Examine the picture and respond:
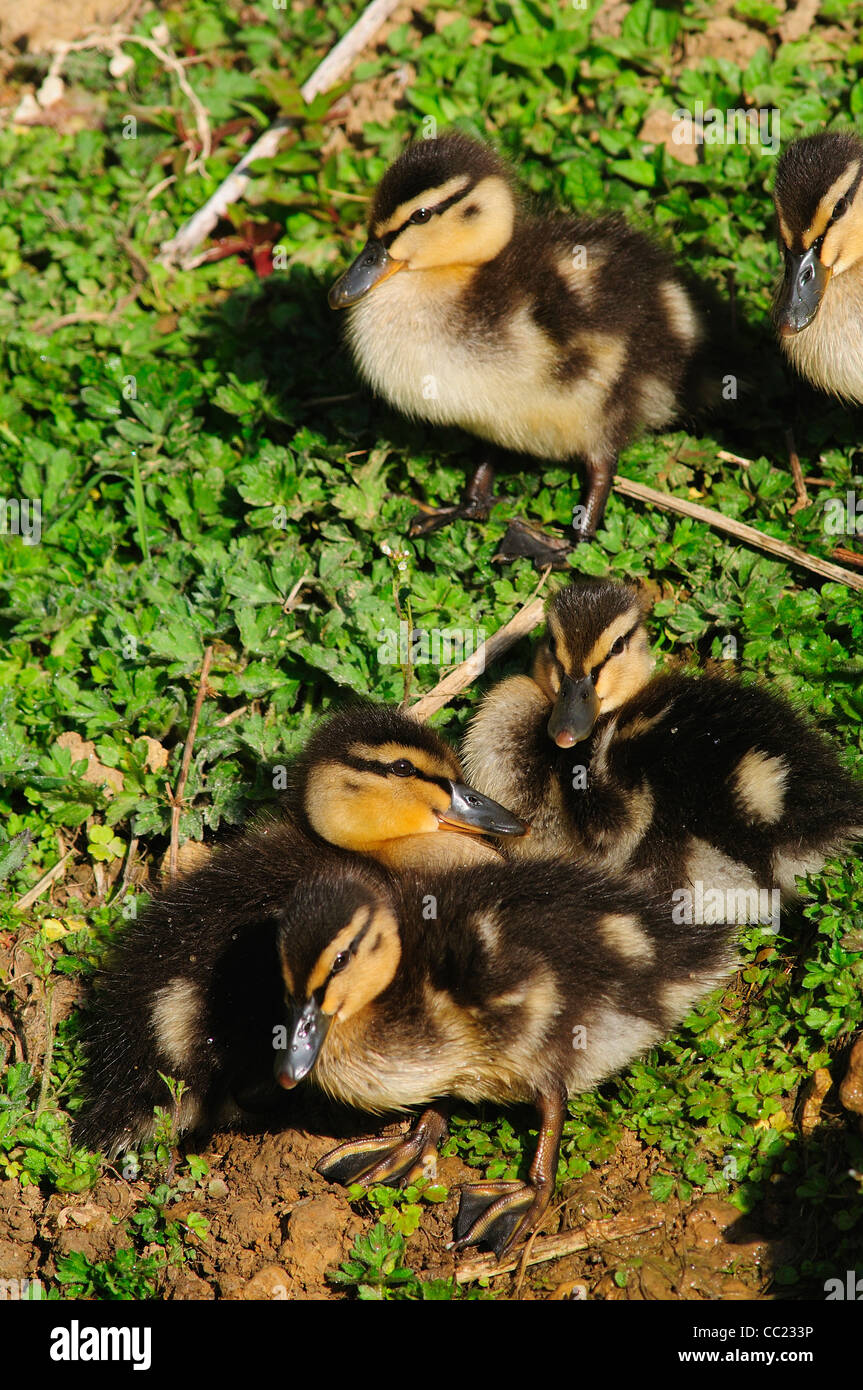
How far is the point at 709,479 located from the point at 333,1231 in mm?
2598

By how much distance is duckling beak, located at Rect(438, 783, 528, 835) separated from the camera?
3.36m

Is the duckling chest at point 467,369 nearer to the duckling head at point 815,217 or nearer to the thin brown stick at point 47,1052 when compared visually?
the duckling head at point 815,217

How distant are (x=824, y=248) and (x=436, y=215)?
3.61 feet

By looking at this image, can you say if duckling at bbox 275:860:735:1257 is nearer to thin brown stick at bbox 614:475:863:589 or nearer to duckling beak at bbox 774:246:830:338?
thin brown stick at bbox 614:475:863:589

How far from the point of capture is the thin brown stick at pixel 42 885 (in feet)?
12.6

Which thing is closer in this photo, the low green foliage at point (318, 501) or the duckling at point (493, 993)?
the duckling at point (493, 993)

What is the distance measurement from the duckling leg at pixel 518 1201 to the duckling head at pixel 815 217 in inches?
87.3

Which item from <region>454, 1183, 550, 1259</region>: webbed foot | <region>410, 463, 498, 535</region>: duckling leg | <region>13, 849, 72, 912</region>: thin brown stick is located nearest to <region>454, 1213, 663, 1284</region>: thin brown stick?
<region>454, 1183, 550, 1259</region>: webbed foot

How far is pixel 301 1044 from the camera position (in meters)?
2.83

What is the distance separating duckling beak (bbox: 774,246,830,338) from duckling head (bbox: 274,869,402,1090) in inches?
80.4

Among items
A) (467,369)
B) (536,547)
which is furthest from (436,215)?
(536,547)

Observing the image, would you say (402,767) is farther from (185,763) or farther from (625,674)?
(185,763)

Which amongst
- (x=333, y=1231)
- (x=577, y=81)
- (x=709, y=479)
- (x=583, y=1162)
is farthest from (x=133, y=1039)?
(x=577, y=81)

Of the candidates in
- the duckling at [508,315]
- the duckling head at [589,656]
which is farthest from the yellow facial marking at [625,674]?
the duckling at [508,315]
